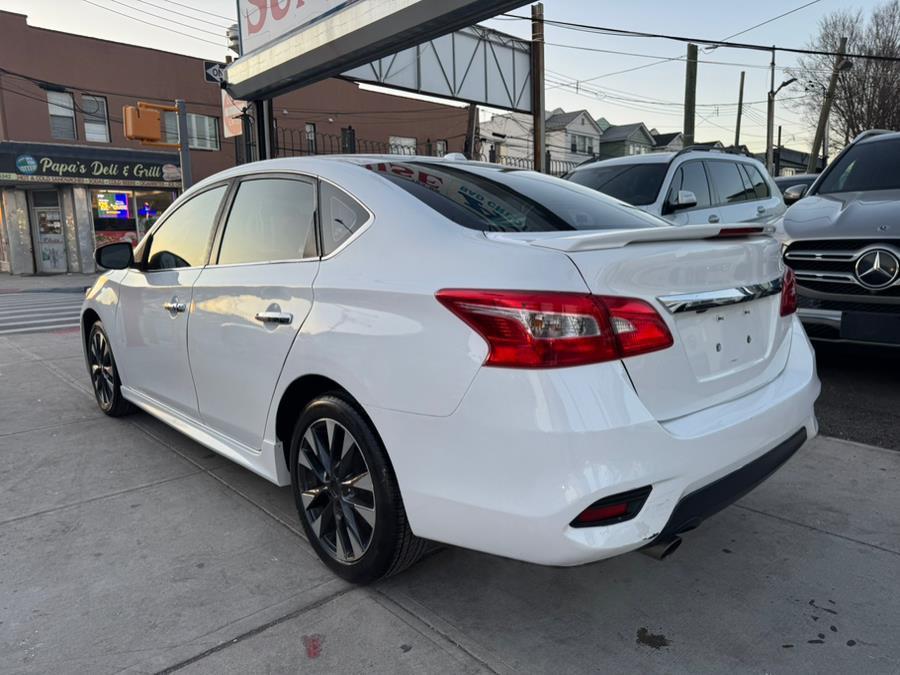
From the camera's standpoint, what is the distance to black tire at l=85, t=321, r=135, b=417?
463cm

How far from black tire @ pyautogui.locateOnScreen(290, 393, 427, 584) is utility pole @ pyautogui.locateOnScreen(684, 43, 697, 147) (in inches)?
736

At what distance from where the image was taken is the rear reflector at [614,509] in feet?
6.23

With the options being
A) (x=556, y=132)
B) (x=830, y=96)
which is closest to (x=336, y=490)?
(x=830, y=96)

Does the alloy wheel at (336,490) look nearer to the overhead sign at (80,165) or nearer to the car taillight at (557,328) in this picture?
the car taillight at (557,328)

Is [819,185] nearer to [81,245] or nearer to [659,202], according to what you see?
[659,202]

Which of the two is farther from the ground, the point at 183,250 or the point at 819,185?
the point at 819,185

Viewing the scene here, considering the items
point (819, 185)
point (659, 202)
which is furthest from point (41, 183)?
point (819, 185)

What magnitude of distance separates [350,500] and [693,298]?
4.74 ft

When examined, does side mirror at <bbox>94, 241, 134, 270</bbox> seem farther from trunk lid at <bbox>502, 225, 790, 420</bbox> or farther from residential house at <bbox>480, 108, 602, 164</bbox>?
residential house at <bbox>480, 108, 602, 164</bbox>

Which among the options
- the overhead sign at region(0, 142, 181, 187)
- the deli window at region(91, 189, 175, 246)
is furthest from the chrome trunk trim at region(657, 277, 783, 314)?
the deli window at region(91, 189, 175, 246)

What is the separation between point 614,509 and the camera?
192 cm

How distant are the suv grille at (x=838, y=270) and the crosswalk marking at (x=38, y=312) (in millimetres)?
9850

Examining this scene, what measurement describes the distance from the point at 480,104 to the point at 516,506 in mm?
13849

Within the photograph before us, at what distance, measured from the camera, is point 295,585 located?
2621 mm
